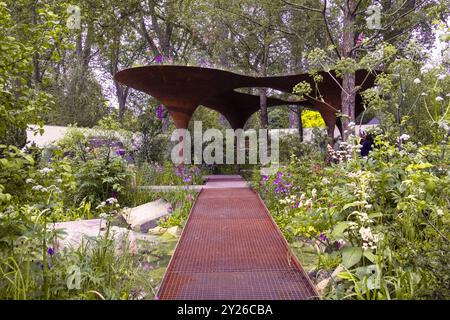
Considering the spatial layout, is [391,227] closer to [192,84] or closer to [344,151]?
[344,151]

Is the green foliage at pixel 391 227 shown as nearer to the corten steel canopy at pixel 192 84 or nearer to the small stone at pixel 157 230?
the small stone at pixel 157 230

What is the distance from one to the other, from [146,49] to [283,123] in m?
12.0

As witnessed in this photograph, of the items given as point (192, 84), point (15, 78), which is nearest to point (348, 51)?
point (192, 84)

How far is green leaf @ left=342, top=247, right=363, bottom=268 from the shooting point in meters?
2.40

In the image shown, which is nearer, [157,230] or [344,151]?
[344,151]

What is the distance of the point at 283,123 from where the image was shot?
93.0 ft

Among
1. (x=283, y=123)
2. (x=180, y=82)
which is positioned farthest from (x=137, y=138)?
(x=283, y=123)

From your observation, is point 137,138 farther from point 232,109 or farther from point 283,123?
point 283,123

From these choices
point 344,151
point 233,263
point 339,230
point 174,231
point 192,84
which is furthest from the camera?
point 192,84

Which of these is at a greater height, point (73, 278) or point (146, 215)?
point (73, 278)

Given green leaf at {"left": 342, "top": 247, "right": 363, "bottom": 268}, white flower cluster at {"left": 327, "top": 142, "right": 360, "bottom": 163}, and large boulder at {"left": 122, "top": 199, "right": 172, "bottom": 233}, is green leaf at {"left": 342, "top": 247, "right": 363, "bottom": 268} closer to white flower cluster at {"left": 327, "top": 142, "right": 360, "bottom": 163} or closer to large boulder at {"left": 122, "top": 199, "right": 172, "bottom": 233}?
white flower cluster at {"left": 327, "top": 142, "right": 360, "bottom": 163}

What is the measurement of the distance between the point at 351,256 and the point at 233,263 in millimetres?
1213

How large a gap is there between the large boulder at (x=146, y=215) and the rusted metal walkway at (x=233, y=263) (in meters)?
0.59

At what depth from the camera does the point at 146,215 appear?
5512 mm
